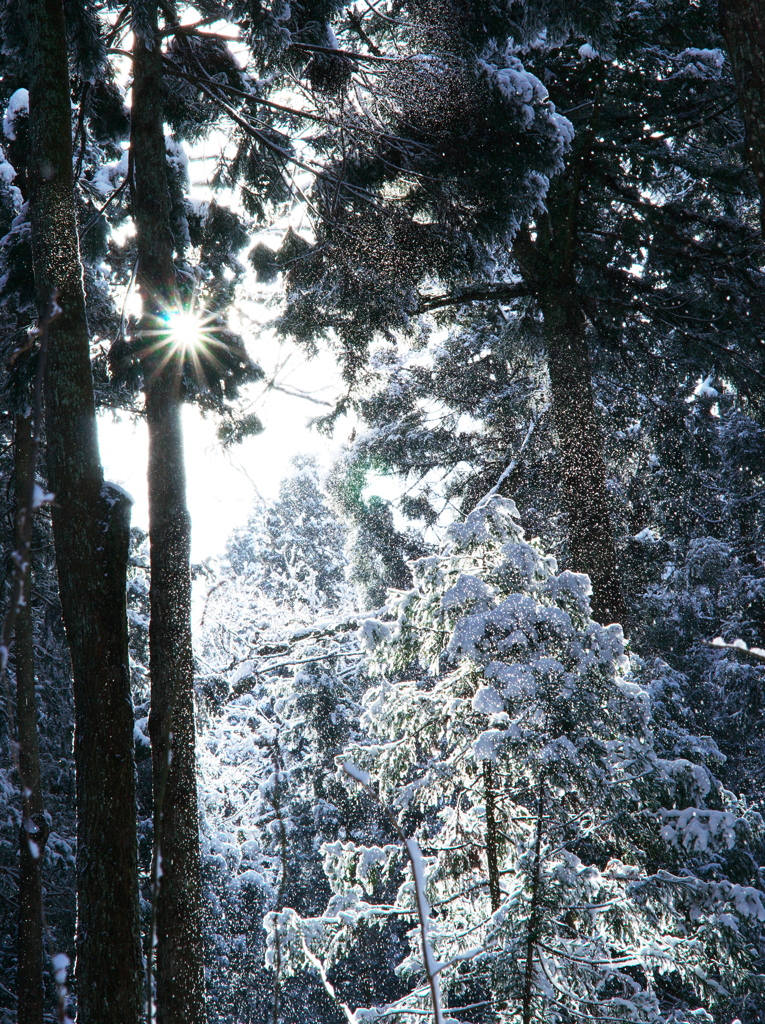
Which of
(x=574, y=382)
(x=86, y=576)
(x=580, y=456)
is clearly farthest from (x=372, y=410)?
(x=86, y=576)

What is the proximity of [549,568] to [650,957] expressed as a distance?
2.38 metres

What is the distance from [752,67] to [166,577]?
410 cm

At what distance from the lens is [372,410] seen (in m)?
11.8

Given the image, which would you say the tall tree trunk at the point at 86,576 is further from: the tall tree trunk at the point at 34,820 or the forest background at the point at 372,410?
the tall tree trunk at the point at 34,820

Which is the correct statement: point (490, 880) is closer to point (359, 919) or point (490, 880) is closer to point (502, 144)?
point (359, 919)

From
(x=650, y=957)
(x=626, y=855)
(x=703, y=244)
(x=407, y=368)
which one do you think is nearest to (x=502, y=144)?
(x=703, y=244)

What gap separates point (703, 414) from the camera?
1143cm

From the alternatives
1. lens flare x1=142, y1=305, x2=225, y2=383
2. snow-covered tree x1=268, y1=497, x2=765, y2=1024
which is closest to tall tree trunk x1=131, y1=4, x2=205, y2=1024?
lens flare x1=142, y1=305, x2=225, y2=383

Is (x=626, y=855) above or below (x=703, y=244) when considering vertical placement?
below

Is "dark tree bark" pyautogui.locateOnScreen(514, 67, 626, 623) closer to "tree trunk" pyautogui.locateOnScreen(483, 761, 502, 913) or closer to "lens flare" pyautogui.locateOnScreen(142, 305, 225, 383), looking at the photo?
"tree trunk" pyautogui.locateOnScreen(483, 761, 502, 913)

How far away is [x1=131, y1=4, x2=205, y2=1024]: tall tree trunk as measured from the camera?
4055 millimetres

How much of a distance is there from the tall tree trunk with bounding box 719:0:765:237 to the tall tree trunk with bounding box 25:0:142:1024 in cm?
257

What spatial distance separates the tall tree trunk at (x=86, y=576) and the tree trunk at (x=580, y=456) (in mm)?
5032

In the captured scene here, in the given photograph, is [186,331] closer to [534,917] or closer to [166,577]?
[166,577]
